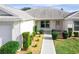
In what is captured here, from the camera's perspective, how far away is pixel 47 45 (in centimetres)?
1523

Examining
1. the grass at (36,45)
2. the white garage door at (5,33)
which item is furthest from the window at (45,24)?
the white garage door at (5,33)

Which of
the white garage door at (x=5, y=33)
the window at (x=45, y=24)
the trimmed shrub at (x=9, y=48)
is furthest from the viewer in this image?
the window at (x=45, y=24)

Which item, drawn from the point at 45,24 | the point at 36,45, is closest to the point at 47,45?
the point at 36,45

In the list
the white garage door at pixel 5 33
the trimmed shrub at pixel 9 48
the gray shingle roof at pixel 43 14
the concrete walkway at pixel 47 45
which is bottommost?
Answer: the concrete walkway at pixel 47 45

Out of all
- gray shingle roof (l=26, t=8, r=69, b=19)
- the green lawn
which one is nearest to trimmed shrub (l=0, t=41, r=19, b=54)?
the green lawn

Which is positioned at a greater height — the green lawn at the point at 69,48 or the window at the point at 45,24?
the window at the point at 45,24

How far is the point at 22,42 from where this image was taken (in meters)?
13.7

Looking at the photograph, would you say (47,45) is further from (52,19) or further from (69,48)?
(52,19)

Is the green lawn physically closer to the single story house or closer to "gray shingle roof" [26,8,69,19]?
the single story house

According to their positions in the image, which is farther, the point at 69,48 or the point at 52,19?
the point at 52,19

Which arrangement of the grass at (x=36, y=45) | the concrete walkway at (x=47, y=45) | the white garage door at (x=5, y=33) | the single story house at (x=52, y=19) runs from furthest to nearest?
the single story house at (x=52, y=19) → the concrete walkway at (x=47, y=45) → the grass at (x=36, y=45) → the white garage door at (x=5, y=33)

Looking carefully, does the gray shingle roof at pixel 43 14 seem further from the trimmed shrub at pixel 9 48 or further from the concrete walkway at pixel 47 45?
the trimmed shrub at pixel 9 48

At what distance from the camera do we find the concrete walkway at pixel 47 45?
43.8 ft
